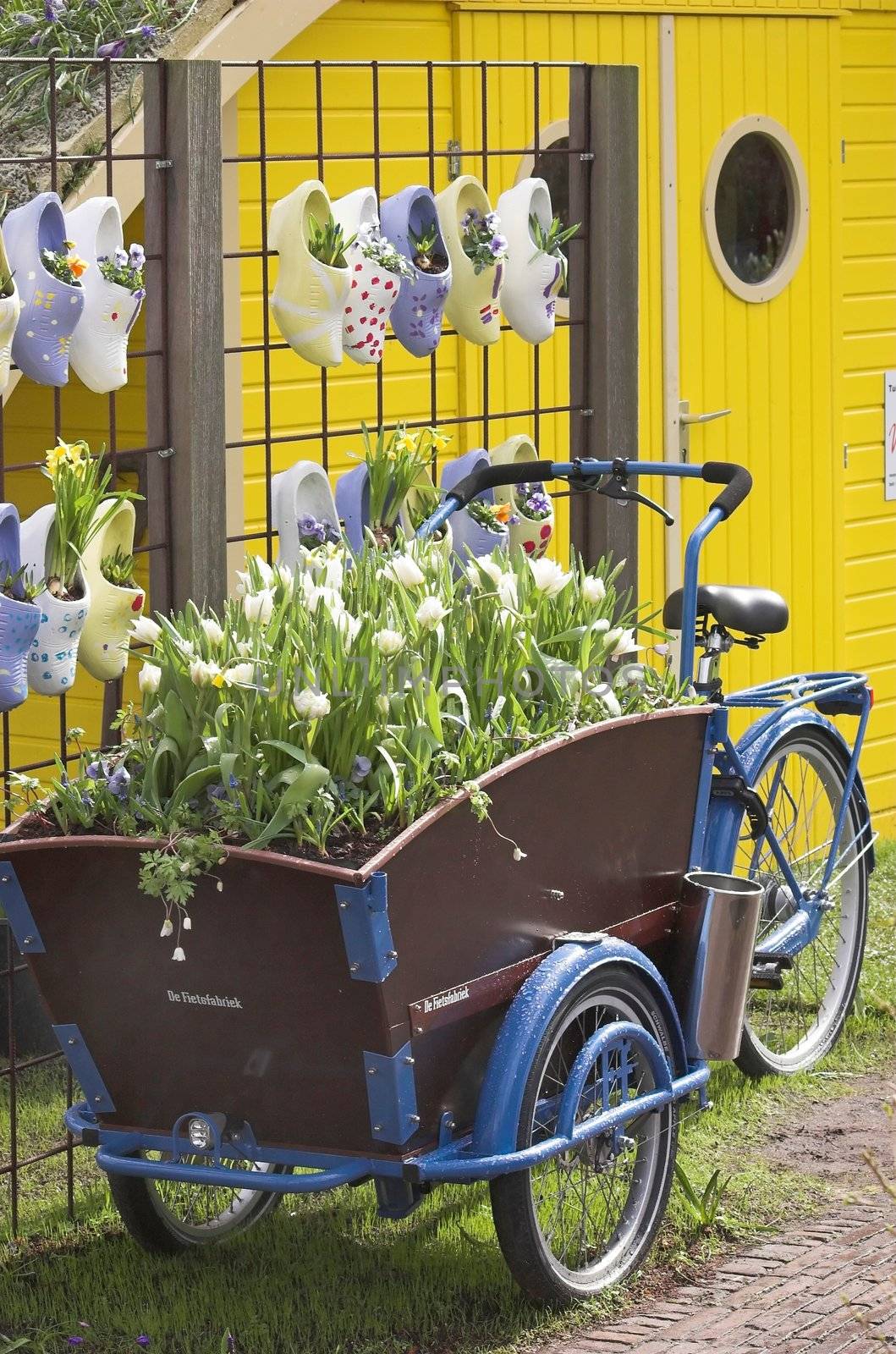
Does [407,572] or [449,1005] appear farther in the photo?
[407,572]

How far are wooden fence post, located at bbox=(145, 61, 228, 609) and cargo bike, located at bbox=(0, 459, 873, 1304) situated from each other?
1.52 ft

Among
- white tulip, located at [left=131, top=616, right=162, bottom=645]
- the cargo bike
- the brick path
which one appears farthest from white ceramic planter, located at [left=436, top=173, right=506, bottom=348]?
the brick path

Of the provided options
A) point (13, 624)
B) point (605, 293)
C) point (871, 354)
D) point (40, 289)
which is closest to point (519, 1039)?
point (13, 624)

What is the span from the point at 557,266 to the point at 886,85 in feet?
11.0

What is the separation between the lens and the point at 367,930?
3.09m

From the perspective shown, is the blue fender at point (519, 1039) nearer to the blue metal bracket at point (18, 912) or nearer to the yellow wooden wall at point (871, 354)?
the blue metal bracket at point (18, 912)

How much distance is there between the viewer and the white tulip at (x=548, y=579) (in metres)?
3.67

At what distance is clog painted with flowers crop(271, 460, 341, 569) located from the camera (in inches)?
165

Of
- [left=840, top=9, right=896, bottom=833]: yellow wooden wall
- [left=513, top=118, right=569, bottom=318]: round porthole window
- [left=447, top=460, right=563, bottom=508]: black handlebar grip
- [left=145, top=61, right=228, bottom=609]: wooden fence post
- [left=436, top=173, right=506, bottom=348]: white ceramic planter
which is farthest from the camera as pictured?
[left=840, top=9, right=896, bottom=833]: yellow wooden wall

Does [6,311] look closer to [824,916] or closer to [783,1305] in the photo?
[783,1305]

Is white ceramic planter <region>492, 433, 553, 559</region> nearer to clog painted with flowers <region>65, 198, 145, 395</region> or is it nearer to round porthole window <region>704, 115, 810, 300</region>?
clog painted with flowers <region>65, 198, 145, 395</region>

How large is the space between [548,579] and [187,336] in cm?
93

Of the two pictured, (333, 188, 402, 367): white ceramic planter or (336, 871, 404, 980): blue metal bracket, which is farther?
(333, 188, 402, 367): white ceramic planter

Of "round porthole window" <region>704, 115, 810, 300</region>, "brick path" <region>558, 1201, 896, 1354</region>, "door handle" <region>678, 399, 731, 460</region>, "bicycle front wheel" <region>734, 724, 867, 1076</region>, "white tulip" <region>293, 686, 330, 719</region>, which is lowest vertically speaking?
"brick path" <region>558, 1201, 896, 1354</region>
